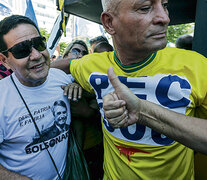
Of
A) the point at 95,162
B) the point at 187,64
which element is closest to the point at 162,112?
the point at 187,64

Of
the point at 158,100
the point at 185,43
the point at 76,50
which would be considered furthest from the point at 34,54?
the point at 185,43

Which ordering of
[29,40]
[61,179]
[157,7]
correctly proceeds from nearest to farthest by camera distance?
[157,7], [29,40], [61,179]

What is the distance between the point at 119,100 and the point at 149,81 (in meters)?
0.41

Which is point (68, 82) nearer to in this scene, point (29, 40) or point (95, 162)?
point (29, 40)

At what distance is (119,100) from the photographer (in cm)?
87

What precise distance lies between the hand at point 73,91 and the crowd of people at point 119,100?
0.03 feet

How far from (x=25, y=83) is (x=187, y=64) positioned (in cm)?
136

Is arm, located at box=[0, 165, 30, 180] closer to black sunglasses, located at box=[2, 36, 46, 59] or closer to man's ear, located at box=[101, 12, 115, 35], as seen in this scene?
black sunglasses, located at box=[2, 36, 46, 59]

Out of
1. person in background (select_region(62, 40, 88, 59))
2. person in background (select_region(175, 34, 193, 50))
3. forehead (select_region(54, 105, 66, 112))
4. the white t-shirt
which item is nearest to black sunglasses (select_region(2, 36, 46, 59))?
the white t-shirt

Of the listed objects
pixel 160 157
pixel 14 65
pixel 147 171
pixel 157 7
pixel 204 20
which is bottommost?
pixel 147 171

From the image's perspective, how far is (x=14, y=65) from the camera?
4.87 feet

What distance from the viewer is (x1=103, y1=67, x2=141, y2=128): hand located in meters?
0.87

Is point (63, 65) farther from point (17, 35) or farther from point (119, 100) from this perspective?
point (119, 100)

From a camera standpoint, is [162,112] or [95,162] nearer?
[162,112]
